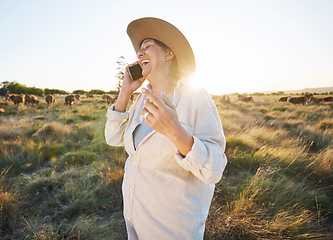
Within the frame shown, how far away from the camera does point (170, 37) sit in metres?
1.53

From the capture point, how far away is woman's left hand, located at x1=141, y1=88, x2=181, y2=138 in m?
0.81

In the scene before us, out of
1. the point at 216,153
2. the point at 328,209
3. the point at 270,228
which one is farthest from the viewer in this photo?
the point at 328,209

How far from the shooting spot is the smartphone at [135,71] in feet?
5.40

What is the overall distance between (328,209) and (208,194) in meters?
3.07

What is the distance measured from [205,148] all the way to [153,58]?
965 millimetres

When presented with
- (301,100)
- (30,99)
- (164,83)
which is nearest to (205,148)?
(164,83)

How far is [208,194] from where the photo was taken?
53.7 inches

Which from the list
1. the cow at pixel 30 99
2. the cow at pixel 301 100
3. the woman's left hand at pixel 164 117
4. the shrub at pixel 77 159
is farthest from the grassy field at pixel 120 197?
the cow at pixel 30 99

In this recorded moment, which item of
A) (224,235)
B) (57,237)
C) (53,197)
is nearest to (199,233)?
(224,235)

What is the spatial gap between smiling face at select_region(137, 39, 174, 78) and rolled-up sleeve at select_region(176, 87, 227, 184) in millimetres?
505

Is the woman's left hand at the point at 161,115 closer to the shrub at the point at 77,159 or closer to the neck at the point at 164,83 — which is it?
the neck at the point at 164,83

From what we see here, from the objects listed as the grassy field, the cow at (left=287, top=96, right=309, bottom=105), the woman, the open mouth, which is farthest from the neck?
the cow at (left=287, top=96, right=309, bottom=105)

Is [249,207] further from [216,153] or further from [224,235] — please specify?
[216,153]

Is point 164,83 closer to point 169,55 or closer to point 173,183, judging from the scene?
point 169,55
